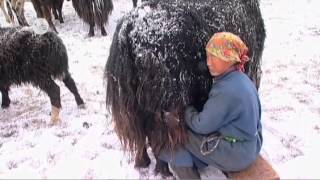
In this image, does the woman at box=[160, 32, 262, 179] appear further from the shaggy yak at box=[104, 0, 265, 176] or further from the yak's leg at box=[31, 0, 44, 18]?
the yak's leg at box=[31, 0, 44, 18]

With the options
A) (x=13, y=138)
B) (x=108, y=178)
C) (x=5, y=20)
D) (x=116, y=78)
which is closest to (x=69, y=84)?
(x=13, y=138)

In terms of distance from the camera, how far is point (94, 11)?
868 centimetres

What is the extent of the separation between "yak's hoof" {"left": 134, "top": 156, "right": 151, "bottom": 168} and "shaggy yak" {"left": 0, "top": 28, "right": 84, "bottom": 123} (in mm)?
1547

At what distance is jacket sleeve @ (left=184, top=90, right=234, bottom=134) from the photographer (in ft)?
9.79

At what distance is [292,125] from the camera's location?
4.56 m

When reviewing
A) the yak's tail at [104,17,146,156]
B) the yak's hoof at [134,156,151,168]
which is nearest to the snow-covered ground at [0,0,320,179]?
the yak's hoof at [134,156,151,168]

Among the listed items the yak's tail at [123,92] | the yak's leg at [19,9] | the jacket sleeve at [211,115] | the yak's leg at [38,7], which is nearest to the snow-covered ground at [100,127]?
the yak's tail at [123,92]

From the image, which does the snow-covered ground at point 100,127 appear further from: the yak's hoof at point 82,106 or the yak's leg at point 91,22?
the yak's leg at point 91,22

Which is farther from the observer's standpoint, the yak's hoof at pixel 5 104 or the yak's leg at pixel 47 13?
the yak's leg at pixel 47 13

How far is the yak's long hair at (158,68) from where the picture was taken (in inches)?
120

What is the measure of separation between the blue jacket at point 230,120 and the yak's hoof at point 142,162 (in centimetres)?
59

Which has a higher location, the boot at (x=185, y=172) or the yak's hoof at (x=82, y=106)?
the boot at (x=185, y=172)

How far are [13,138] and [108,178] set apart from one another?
146 centimetres

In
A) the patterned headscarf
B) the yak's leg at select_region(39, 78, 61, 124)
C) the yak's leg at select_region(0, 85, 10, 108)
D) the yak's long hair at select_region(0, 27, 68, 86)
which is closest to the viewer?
the patterned headscarf
